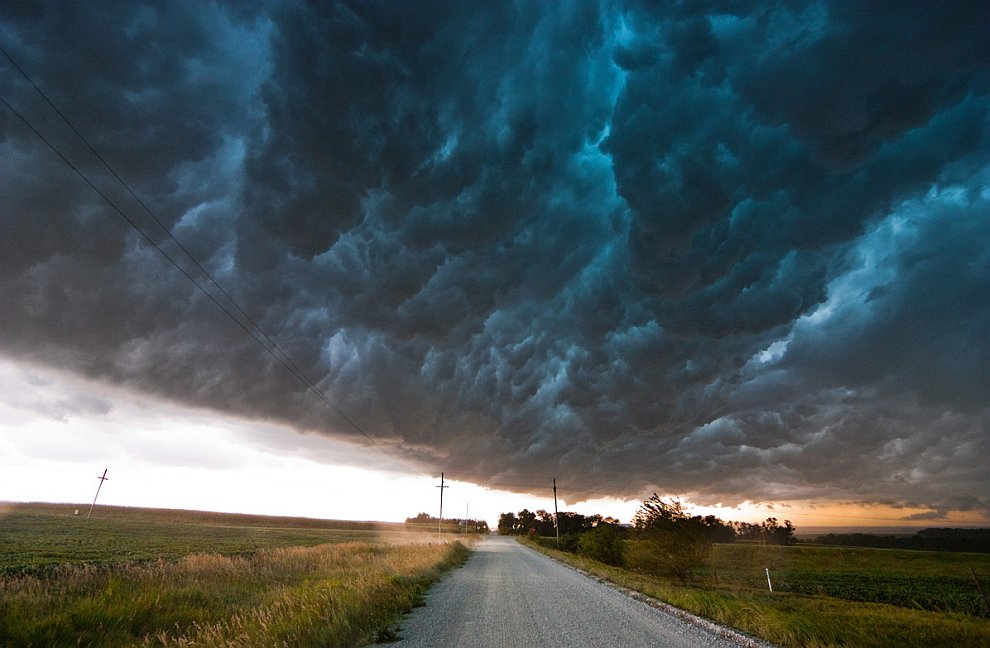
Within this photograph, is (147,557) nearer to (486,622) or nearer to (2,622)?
(2,622)

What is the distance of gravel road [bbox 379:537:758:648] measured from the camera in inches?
354

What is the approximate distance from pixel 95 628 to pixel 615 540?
43212mm

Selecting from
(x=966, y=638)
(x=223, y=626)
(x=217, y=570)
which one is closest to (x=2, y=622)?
(x=223, y=626)

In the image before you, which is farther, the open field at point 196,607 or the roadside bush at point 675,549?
the roadside bush at point 675,549

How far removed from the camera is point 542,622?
429 inches

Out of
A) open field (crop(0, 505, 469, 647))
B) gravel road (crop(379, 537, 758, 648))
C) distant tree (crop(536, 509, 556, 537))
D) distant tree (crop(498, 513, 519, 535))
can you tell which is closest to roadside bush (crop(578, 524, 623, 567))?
gravel road (crop(379, 537, 758, 648))

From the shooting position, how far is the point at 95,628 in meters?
9.29

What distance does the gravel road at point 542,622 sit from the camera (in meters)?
8.99

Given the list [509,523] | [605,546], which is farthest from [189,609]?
[509,523]

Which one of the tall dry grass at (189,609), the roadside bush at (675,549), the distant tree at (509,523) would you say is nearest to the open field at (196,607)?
the tall dry grass at (189,609)

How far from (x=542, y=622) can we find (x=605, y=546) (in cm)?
3739

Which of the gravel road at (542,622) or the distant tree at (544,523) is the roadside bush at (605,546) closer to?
the gravel road at (542,622)

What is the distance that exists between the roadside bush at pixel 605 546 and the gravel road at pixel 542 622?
28714mm

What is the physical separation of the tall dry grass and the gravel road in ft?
3.55
